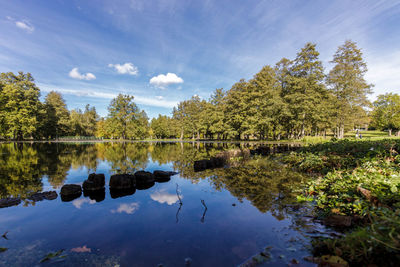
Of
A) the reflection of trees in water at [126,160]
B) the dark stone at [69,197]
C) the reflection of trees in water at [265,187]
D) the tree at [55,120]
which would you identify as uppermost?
the tree at [55,120]

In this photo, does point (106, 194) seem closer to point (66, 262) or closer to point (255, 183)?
point (66, 262)

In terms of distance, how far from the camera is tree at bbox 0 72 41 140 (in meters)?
46.3

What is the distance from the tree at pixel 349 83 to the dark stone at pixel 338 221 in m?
43.3

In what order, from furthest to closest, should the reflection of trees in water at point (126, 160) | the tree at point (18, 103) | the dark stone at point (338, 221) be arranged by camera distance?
1. the tree at point (18, 103)
2. the reflection of trees in water at point (126, 160)
3. the dark stone at point (338, 221)

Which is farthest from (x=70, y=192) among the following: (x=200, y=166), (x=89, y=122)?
(x=89, y=122)

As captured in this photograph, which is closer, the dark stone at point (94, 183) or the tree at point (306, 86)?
the dark stone at point (94, 183)

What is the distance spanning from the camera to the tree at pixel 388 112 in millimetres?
40213

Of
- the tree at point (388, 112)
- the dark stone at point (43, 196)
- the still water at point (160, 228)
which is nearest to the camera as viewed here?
the still water at point (160, 228)

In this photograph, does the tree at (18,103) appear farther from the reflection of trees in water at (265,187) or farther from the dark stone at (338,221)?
the dark stone at (338,221)

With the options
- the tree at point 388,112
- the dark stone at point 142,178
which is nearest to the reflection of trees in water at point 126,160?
the dark stone at point 142,178

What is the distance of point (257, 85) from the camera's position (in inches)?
1690

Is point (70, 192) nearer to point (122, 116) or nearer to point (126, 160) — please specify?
point (126, 160)

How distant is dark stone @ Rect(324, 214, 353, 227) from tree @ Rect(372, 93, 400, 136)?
52664 mm

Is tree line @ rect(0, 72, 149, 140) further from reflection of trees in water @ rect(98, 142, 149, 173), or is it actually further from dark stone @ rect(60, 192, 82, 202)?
dark stone @ rect(60, 192, 82, 202)
